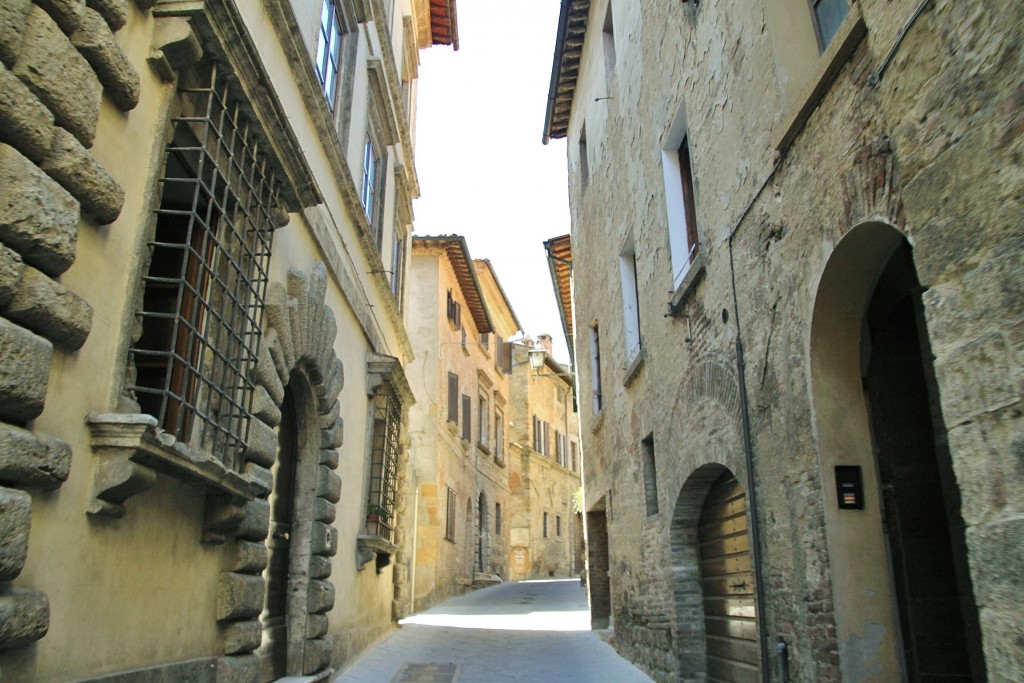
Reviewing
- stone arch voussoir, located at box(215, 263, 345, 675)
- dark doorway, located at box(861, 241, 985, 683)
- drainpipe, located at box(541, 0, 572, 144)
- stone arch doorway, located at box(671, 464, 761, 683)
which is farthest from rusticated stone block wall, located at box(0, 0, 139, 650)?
drainpipe, located at box(541, 0, 572, 144)

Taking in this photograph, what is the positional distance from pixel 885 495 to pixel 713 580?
2668 millimetres

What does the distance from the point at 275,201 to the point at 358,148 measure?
12.5 ft

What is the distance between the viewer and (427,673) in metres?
7.77

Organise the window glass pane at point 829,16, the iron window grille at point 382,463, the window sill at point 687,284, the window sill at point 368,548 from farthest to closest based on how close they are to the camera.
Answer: the iron window grille at point 382,463
the window sill at point 368,548
the window sill at point 687,284
the window glass pane at point 829,16

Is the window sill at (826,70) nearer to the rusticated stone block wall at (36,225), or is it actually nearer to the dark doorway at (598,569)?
the rusticated stone block wall at (36,225)

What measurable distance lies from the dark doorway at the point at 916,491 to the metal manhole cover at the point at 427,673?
4.75 m

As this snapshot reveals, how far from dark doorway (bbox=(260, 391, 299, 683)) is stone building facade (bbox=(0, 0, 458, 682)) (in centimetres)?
3

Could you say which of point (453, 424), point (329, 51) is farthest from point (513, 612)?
point (329, 51)

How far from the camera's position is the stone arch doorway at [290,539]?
637 centimetres

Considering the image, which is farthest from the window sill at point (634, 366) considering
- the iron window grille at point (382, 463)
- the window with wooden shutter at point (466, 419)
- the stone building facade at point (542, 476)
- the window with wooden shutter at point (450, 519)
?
the stone building facade at point (542, 476)

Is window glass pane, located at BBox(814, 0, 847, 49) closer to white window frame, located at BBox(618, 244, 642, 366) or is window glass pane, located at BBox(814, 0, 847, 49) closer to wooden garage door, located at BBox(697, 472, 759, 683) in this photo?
wooden garage door, located at BBox(697, 472, 759, 683)

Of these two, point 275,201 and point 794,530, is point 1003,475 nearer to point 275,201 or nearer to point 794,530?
point 794,530

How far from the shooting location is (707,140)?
5.77 meters

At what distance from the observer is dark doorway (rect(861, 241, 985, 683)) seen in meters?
3.90
